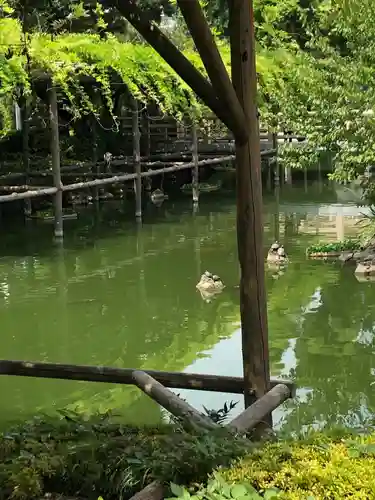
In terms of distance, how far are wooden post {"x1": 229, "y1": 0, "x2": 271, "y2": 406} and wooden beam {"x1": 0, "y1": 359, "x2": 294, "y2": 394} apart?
12 centimetres

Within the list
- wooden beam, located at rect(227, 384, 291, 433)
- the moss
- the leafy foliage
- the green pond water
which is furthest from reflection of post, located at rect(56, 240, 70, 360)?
the leafy foliage

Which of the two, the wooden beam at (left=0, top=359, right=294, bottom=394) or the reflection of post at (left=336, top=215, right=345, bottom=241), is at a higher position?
the wooden beam at (left=0, top=359, right=294, bottom=394)

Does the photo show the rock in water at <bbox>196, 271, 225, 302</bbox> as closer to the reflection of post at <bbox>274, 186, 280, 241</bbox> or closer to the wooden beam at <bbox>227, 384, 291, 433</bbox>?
→ the reflection of post at <bbox>274, 186, 280, 241</bbox>

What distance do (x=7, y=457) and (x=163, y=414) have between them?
8.56ft

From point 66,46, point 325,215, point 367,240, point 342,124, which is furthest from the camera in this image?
A: point 325,215

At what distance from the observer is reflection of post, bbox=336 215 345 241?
12238 mm

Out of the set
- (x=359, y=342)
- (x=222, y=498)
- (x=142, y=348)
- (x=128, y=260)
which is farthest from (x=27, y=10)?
(x=128, y=260)

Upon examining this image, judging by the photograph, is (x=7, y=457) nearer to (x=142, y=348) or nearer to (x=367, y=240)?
(x=142, y=348)

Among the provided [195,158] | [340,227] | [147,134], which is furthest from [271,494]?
[147,134]

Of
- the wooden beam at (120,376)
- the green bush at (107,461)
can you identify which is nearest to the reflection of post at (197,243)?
the wooden beam at (120,376)

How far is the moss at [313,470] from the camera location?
1.97m

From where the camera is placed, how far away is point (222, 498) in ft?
6.31

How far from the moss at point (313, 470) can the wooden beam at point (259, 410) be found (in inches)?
25.5

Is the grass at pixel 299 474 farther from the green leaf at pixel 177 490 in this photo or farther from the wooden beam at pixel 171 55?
the wooden beam at pixel 171 55
